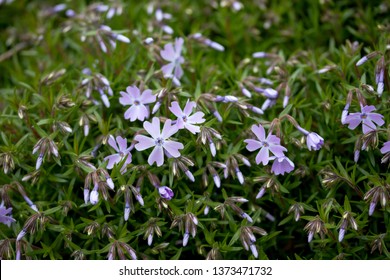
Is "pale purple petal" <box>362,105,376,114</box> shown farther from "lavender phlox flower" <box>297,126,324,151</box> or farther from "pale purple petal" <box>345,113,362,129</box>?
"lavender phlox flower" <box>297,126,324,151</box>

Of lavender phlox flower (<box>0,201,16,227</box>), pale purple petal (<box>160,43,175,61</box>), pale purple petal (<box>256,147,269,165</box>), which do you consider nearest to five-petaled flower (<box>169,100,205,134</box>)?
pale purple petal (<box>256,147,269,165</box>)

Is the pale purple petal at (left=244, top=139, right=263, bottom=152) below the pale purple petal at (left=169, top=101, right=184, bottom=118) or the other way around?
below

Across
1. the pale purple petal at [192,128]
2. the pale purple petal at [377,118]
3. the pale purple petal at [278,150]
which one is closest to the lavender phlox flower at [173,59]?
the pale purple petal at [192,128]

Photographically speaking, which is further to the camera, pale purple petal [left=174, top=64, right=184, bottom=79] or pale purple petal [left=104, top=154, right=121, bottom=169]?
pale purple petal [left=174, top=64, right=184, bottom=79]

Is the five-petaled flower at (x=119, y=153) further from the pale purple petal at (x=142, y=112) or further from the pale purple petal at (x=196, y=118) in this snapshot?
the pale purple petal at (x=196, y=118)

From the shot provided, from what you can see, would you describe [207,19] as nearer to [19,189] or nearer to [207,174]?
[207,174]
